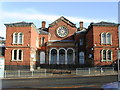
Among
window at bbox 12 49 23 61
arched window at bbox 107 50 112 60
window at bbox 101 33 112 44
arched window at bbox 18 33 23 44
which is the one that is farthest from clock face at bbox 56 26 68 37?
arched window at bbox 107 50 112 60

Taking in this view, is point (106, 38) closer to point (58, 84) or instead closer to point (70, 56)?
point (70, 56)

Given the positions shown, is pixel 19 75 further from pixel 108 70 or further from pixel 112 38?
pixel 112 38

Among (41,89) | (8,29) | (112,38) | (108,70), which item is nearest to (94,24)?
(112,38)

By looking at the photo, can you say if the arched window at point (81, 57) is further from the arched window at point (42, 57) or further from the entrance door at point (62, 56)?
the arched window at point (42, 57)

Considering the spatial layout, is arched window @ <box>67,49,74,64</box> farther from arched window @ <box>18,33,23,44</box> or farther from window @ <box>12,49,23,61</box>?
window @ <box>12,49,23,61</box>

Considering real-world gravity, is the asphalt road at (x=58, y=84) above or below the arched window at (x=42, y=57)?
below

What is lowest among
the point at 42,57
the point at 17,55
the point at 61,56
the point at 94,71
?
the point at 94,71

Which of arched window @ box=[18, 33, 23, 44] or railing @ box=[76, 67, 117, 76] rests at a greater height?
arched window @ box=[18, 33, 23, 44]

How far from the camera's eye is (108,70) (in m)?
28.4

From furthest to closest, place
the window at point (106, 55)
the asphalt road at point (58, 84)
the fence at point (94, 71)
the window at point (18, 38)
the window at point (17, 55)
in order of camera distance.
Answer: the window at point (18, 38)
the window at point (17, 55)
the window at point (106, 55)
the fence at point (94, 71)
the asphalt road at point (58, 84)

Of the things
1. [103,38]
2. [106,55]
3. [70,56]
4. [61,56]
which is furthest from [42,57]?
[106,55]

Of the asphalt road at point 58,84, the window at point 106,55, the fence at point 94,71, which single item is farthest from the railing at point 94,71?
the asphalt road at point 58,84

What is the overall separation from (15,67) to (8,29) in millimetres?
7689

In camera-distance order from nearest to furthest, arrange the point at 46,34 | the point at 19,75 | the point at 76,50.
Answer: the point at 19,75, the point at 76,50, the point at 46,34
